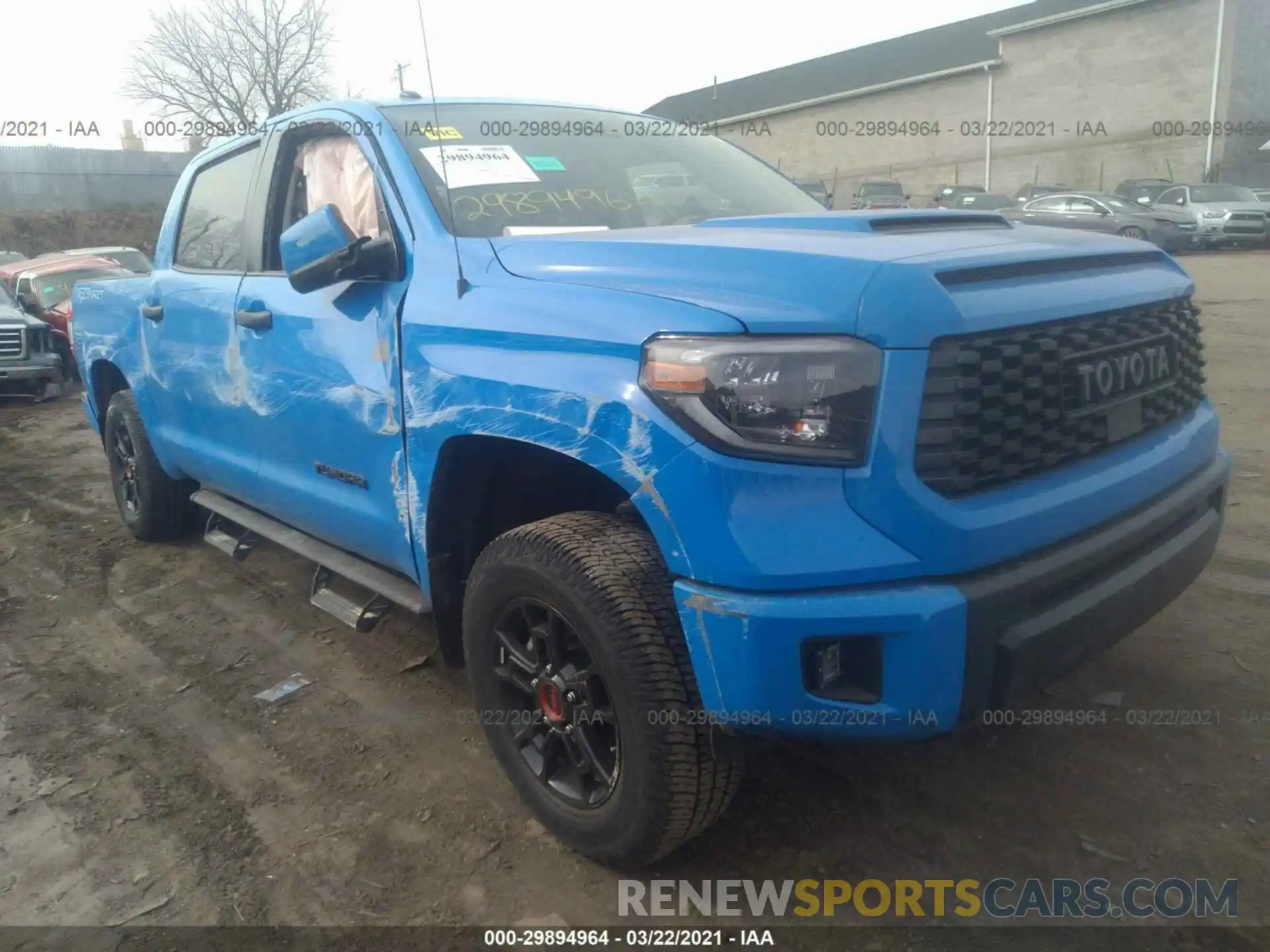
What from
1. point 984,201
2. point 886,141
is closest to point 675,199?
point 984,201

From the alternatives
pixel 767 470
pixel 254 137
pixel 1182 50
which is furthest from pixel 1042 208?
pixel 767 470

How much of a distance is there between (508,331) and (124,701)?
7.17 ft

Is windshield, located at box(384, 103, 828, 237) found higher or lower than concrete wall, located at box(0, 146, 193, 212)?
lower

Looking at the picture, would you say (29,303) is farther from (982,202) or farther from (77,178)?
(77,178)

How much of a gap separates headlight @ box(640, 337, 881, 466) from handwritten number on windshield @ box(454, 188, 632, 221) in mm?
1128

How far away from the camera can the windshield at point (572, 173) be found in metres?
2.90

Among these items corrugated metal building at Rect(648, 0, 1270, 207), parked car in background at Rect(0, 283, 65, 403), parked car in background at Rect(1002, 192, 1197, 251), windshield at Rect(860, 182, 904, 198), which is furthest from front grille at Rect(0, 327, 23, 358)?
windshield at Rect(860, 182, 904, 198)

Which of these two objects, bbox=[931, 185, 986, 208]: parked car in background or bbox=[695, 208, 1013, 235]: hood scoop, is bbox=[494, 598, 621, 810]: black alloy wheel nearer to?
bbox=[695, 208, 1013, 235]: hood scoop

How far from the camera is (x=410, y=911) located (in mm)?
2348

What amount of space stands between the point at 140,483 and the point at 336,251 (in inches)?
113

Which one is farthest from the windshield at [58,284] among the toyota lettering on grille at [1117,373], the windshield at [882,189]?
the windshield at [882,189]

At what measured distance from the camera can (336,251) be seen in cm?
276

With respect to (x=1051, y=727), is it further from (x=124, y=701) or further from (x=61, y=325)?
(x=61, y=325)

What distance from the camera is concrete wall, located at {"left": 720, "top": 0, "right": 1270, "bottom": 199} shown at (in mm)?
28656
